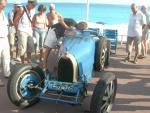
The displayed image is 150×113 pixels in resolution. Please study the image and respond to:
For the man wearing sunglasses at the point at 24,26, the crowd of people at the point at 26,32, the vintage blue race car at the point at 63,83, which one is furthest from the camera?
the man wearing sunglasses at the point at 24,26

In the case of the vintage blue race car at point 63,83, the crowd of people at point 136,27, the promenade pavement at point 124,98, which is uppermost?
the crowd of people at point 136,27

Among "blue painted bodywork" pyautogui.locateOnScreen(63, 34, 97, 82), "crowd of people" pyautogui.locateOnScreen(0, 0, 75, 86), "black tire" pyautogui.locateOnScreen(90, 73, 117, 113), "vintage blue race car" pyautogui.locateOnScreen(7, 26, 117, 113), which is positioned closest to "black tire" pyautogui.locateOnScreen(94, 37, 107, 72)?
"blue painted bodywork" pyautogui.locateOnScreen(63, 34, 97, 82)

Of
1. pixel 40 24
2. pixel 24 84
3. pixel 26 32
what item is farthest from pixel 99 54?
pixel 40 24

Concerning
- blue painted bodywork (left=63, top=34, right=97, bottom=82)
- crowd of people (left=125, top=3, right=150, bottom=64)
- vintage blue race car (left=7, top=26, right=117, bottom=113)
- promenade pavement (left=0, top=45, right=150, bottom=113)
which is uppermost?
crowd of people (left=125, top=3, right=150, bottom=64)

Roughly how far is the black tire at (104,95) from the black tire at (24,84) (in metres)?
1.13

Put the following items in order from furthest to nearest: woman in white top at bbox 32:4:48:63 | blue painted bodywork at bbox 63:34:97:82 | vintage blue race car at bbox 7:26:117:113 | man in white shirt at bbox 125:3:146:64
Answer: man in white shirt at bbox 125:3:146:64
woman in white top at bbox 32:4:48:63
blue painted bodywork at bbox 63:34:97:82
vintage blue race car at bbox 7:26:117:113

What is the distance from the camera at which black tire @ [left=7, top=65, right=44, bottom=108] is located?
21.4 feet

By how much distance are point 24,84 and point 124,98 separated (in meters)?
2.04

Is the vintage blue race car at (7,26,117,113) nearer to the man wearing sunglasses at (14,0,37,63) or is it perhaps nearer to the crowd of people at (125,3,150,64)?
the man wearing sunglasses at (14,0,37,63)

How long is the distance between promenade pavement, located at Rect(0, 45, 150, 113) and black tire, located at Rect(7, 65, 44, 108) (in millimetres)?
200

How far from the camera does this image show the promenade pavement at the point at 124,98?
681 cm

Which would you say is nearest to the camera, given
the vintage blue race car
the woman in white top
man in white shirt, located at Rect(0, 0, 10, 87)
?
the vintage blue race car

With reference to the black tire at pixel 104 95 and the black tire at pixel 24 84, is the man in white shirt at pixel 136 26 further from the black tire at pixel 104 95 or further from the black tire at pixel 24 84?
the black tire at pixel 24 84

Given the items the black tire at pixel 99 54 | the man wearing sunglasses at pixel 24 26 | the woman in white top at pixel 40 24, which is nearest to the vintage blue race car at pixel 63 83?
the black tire at pixel 99 54
